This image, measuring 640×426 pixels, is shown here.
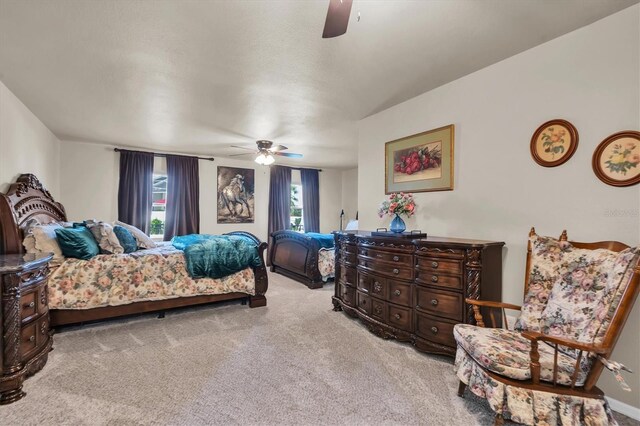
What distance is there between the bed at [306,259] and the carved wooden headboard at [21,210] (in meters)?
3.43

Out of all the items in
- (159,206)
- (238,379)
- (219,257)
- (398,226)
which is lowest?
(238,379)

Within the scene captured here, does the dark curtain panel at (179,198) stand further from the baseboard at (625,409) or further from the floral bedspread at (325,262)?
the baseboard at (625,409)

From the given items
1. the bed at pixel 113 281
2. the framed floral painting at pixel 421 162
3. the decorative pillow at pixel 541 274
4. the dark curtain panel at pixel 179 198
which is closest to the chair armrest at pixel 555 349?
the decorative pillow at pixel 541 274

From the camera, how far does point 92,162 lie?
17.3ft

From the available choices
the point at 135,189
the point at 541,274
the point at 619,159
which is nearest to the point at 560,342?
the point at 541,274

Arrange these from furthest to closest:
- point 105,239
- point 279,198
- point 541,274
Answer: point 279,198 < point 105,239 < point 541,274

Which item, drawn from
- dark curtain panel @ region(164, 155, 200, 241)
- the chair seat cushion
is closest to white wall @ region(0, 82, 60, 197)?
dark curtain panel @ region(164, 155, 200, 241)

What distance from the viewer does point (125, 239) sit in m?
3.51

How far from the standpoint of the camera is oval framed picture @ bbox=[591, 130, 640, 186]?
1.80 m

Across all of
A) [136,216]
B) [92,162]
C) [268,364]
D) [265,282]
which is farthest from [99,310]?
[92,162]

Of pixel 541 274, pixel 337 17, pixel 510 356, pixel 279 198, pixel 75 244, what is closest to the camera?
pixel 337 17

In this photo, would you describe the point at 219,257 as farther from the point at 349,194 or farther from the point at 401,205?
the point at 349,194

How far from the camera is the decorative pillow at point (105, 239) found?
325cm

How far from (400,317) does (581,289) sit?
4.51ft
